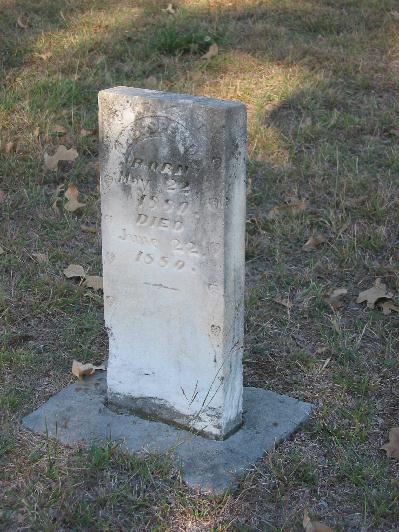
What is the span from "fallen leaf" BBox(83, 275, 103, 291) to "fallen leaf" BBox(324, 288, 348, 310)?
1.00 metres

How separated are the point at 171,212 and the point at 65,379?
95 centimetres

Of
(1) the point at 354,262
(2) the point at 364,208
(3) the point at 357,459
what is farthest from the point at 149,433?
(2) the point at 364,208

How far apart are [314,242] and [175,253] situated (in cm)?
171

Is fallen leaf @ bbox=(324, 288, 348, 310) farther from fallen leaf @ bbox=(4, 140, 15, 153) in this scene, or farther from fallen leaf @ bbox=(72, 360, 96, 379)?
fallen leaf @ bbox=(4, 140, 15, 153)

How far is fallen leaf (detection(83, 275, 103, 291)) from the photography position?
4078mm

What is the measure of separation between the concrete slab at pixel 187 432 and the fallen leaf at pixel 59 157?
79.3 inches

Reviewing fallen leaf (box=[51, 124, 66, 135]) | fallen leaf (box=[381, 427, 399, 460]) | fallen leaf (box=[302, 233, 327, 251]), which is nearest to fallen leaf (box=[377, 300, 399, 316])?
fallen leaf (box=[302, 233, 327, 251])

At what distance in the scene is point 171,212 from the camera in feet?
9.52

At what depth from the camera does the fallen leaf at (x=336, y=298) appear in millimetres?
4020

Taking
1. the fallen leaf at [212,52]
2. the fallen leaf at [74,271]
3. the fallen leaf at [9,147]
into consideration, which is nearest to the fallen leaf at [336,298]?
the fallen leaf at [74,271]

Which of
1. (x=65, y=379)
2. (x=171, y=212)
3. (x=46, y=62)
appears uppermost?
(x=171, y=212)

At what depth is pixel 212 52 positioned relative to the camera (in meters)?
6.48

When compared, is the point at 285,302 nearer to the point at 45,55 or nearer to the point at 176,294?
the point at 176,294

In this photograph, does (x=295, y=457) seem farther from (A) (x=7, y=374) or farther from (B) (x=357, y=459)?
(A) (x=7, y=374)
